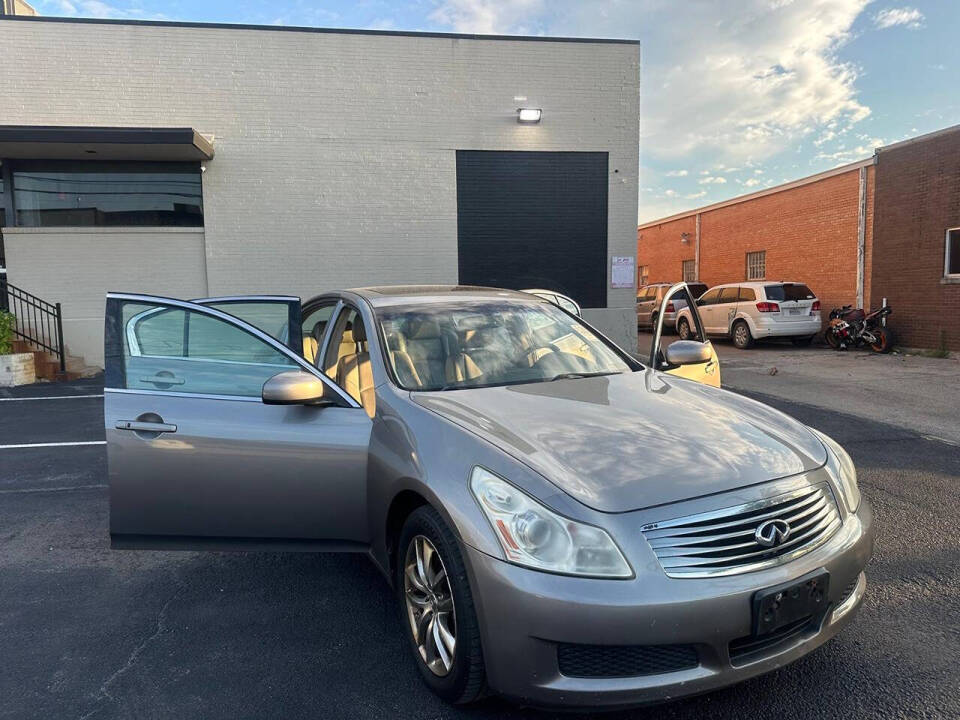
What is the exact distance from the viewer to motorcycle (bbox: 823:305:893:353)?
15.4 metres

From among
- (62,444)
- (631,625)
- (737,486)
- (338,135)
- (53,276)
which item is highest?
(338,135)

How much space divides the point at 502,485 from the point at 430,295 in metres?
1.89

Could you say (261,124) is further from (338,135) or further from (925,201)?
(925,201)

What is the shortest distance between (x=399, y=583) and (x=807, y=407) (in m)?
6.98

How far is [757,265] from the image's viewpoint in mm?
21781

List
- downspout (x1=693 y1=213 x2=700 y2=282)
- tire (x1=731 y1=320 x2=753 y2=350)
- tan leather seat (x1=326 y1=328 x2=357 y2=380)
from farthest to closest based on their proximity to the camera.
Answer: downspout (x1=693 y1=213 x2=700 y2=282)
tire (x1=731 y1=320 x2=753 y2=350)
tan leather seat (x1=326 y1=328 x2=357 y2=380)

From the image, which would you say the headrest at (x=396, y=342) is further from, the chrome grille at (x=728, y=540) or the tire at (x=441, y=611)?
the chrome grille at (x=728, y=540)

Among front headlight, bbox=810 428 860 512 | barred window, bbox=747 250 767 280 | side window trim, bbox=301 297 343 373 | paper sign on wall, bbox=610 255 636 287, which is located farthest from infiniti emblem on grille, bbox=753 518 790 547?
barred window, bbox=747 250 767 280

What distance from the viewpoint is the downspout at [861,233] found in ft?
54.3

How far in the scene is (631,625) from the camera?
1978 mm

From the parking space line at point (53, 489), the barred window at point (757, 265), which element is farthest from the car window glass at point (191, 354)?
the barred window at point (757, 265)

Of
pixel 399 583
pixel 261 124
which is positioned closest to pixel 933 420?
pixel 399 583

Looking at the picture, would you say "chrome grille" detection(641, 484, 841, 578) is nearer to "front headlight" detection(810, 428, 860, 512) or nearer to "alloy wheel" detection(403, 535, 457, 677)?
"front headlight" detection(810, 428, 860, 512)

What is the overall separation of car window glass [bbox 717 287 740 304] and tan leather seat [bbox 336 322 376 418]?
15.1 meters
